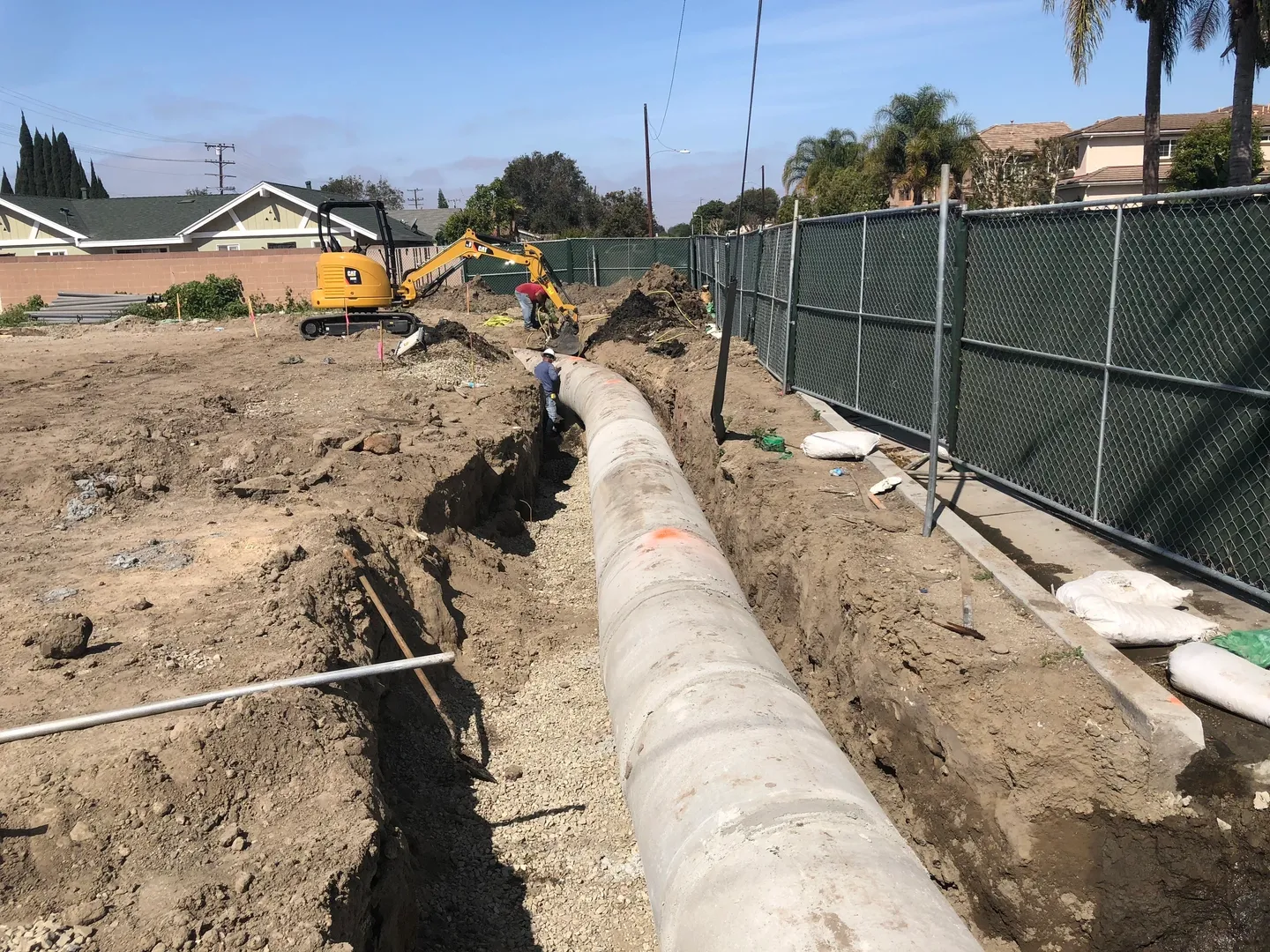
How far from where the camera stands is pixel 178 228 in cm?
4066

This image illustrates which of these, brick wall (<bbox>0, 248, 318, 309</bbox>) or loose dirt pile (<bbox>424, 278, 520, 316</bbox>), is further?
brick wall (<bbox>0, 248, 318, 309</bbox>)

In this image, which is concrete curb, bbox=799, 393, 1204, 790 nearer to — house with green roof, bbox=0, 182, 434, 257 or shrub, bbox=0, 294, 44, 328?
shrub, bbox=0, 294, 44, 328

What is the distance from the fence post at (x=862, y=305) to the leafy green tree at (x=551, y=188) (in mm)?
69248

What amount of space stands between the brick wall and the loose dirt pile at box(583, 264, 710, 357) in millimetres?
14432

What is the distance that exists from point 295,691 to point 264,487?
4.45 m

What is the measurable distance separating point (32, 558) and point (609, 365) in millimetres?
13173

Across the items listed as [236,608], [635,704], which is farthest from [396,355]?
[635,704]

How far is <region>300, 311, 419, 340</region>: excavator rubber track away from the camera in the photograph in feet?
62.8

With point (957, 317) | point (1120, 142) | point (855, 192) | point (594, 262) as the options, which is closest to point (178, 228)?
point (594, 262)

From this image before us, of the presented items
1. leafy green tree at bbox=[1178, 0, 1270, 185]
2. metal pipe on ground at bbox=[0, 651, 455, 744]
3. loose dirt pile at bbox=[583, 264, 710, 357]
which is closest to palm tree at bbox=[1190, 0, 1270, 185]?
leafy green tree at bbox=[1178, 0, 1270, 185]

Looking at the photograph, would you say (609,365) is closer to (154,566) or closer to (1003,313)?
(1003,313)

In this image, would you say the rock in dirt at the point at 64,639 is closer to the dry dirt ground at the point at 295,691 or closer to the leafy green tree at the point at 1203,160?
the dry dirt ground at the point at 295,691

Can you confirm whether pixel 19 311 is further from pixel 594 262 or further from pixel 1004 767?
pixel 1004 767

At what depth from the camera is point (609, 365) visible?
745 inches
